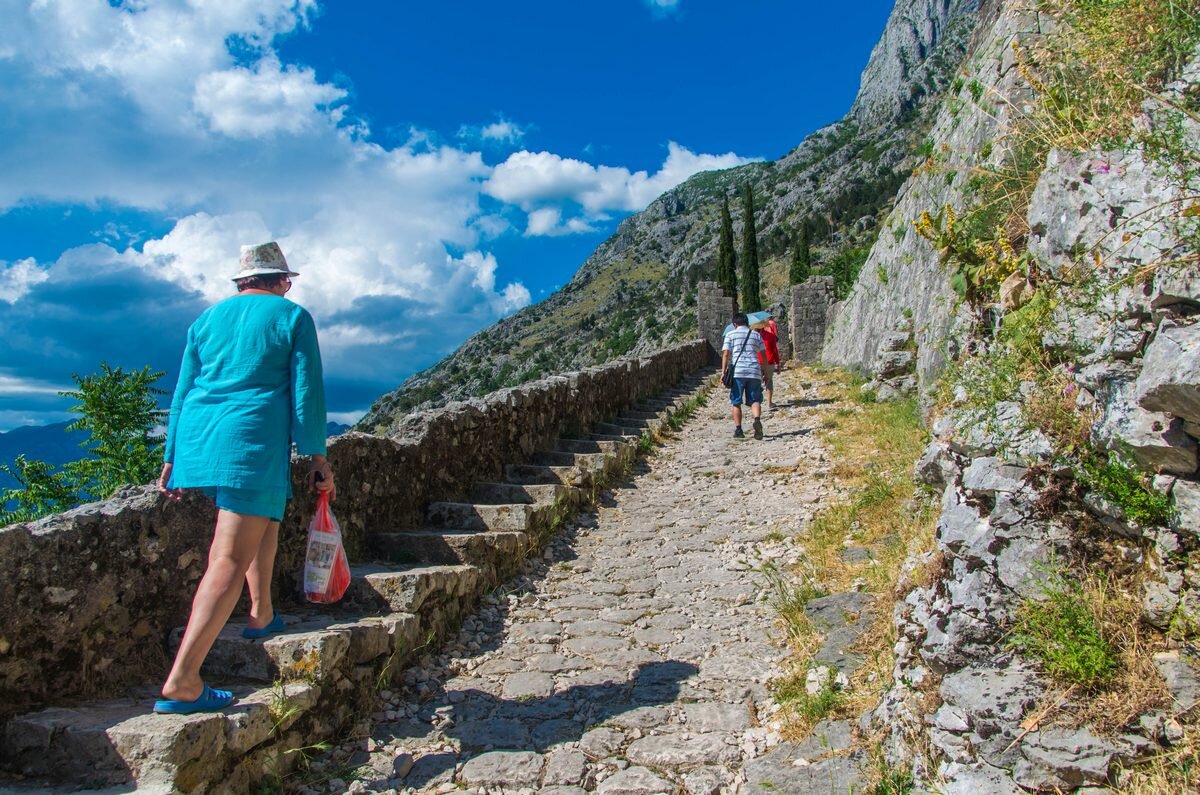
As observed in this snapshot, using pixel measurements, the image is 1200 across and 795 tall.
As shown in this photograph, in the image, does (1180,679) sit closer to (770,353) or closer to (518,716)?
(518,716)

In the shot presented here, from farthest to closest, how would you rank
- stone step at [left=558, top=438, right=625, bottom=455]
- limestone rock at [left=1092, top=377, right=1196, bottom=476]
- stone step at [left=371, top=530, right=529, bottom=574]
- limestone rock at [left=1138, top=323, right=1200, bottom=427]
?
stone step at [left=558, top=438, right=625, bottom=455]
stone step at [left=371, top=530, right=529, bottom=574]
limestone rock at [left=1092, top=377, right=1196, bottom=476]
limestone rock at [left=1138, top=323, right=1200, bottom=427]

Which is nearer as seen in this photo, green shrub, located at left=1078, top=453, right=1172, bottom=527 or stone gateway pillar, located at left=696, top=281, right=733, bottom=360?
green shrub, located at left=1078, top=453, right=1172, bottom=527

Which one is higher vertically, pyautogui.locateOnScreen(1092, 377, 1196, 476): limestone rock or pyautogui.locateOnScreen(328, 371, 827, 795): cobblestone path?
pyautogui.locateOnScreen(1092, 377, 1196, 476): limestone rock

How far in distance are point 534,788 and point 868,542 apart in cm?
332

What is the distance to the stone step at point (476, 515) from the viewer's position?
6375 mm

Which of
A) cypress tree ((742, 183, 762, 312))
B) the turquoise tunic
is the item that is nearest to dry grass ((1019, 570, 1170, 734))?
the turquoise tunic

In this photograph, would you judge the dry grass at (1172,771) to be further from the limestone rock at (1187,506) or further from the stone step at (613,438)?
the stone step at (613,438)

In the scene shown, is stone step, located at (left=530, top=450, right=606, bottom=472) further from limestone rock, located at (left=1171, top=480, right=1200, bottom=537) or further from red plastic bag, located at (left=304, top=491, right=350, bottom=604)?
limestone rock, located at (left=1171, top=480, right=1200, bottom=537)

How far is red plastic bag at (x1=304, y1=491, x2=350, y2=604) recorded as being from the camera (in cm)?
371

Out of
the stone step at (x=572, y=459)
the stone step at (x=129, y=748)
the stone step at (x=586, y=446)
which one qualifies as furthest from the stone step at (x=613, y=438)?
the stone step at (x=129, y=748)

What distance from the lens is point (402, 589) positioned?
4.54 meters

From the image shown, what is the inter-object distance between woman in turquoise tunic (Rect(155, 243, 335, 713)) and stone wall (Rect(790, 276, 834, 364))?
2279 cm

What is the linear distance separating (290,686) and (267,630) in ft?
1.43

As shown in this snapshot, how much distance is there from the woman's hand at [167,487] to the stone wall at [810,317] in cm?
2282
